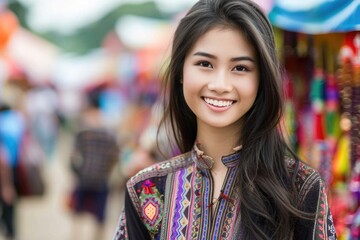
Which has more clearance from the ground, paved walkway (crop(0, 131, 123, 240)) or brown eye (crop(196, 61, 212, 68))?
brown eye (crop(196, 61, 212, 68))

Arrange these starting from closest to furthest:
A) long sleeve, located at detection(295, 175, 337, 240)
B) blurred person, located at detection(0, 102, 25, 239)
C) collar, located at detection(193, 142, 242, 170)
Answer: long sleeve, located at detection(295, 175, 337, 240) < collar, located at detection(193, 142, 242, 170) < blurred person, located at detection(0, 102, 25, 239)

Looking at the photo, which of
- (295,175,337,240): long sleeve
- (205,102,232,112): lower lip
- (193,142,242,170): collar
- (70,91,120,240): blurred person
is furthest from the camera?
(70,91,120,240): blurred person

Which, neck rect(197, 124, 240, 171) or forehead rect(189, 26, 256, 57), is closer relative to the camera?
→ forehead rect(189, 26, 256, 57)

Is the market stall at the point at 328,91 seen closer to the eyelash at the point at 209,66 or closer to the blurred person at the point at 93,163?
the eyelash at the point at 209,66

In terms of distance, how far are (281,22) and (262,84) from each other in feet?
3.91

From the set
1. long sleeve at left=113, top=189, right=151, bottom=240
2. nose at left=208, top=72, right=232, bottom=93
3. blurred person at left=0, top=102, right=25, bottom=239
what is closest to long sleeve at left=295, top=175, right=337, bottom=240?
nose at left=208, top=72, right=232, bottom=93

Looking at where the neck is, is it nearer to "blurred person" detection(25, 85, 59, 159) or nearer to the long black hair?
the long black hair

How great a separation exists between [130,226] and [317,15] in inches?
52.2

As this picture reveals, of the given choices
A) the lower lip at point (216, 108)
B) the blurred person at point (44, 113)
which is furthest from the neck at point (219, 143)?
the blurred person at point (44, 113)

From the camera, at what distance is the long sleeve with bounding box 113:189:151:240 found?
93.5 inches

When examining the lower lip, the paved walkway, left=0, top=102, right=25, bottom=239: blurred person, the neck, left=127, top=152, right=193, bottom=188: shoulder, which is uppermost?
the lower lip

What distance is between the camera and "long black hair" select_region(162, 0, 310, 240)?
2178mm

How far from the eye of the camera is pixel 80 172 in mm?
7719

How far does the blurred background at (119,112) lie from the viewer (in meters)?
3.15
